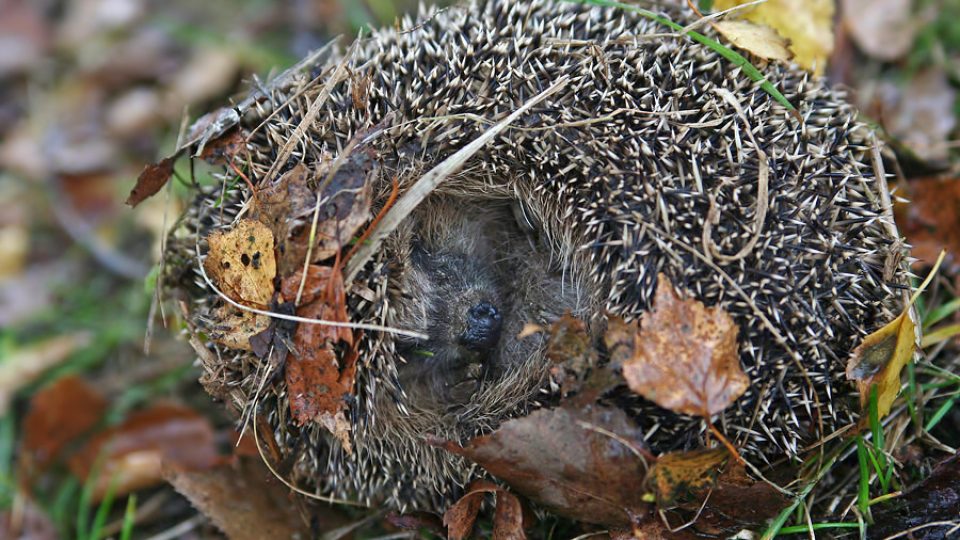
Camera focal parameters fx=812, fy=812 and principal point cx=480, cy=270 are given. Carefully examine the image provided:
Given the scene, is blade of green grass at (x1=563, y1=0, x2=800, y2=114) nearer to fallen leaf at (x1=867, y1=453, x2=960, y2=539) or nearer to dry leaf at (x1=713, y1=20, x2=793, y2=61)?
dry leaf at (x1=713, y1=20, x2=793, y2=61)

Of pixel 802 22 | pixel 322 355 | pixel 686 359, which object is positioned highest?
pixel 802 22

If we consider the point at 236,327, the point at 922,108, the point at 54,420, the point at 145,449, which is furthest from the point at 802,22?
the point at 54,420

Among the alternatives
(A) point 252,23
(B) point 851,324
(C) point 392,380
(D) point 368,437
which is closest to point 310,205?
(C) point 392,380

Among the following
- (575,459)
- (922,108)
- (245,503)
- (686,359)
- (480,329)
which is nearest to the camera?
(686,359)

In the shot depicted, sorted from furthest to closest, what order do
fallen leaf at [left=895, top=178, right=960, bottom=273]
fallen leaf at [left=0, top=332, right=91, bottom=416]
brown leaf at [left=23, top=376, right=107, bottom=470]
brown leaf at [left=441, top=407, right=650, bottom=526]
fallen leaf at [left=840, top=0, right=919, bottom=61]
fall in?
fallen leaf at [left=840, top=0, right=919, bottom=61] → fallen leaf at [left=0, top=332, right=91, bottom=416] → brown leaf at [left=23, top=376, right=107, bottom=470] → fallen leaf at [left=895, top=178, right=960, bottom=273] → brown leaf at [left=441, top=407, right=650, bottom=526]

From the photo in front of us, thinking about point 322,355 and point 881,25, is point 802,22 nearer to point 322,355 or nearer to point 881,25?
point 881,25

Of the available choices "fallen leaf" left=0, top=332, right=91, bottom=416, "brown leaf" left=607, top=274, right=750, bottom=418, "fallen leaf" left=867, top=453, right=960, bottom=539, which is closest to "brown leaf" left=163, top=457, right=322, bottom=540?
"fallen leaf" left=0, top=332, right=91, bottom=416
